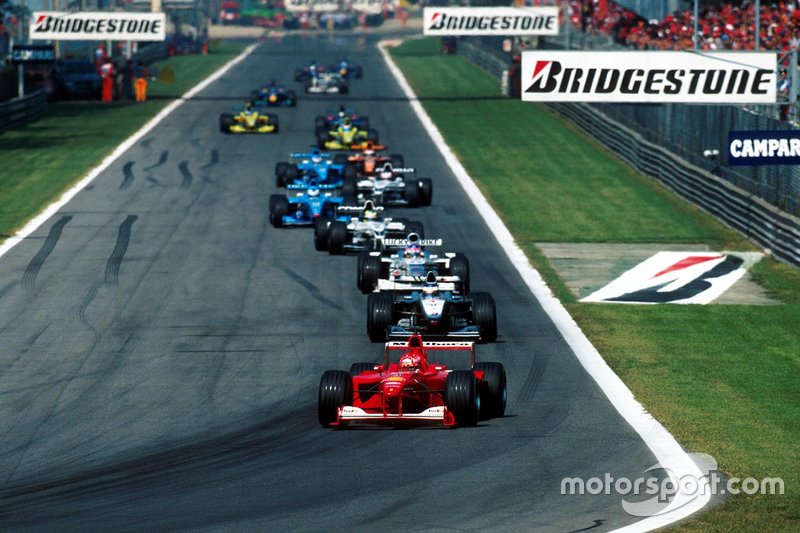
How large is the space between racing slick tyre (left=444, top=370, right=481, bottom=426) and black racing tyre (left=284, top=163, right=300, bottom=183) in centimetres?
2322

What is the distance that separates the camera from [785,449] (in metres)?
17.0

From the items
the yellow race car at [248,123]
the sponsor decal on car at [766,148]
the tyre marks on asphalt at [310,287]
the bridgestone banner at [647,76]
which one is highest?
the bridgestone banner at [647,76]

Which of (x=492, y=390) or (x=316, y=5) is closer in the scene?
(x=492, y=390)

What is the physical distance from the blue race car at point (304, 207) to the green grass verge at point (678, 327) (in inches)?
154

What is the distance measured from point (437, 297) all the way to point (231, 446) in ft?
19.5

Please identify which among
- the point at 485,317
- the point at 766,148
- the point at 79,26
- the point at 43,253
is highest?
the point at 79,26

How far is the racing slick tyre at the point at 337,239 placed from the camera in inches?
1208

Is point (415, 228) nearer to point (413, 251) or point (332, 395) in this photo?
point (413, 251)

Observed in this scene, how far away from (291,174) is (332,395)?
23.4 m

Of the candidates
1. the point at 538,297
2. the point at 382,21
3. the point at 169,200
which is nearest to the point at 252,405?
the point at 538,297

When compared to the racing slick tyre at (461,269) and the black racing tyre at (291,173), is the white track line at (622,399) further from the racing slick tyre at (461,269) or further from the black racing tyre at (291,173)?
the black racing tyre at (291,173)

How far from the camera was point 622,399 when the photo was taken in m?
19.5

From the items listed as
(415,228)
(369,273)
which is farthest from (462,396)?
(415,228)

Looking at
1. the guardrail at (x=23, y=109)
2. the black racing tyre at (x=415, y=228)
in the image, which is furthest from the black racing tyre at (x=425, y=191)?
the guardrail at (x=23, y=109)
